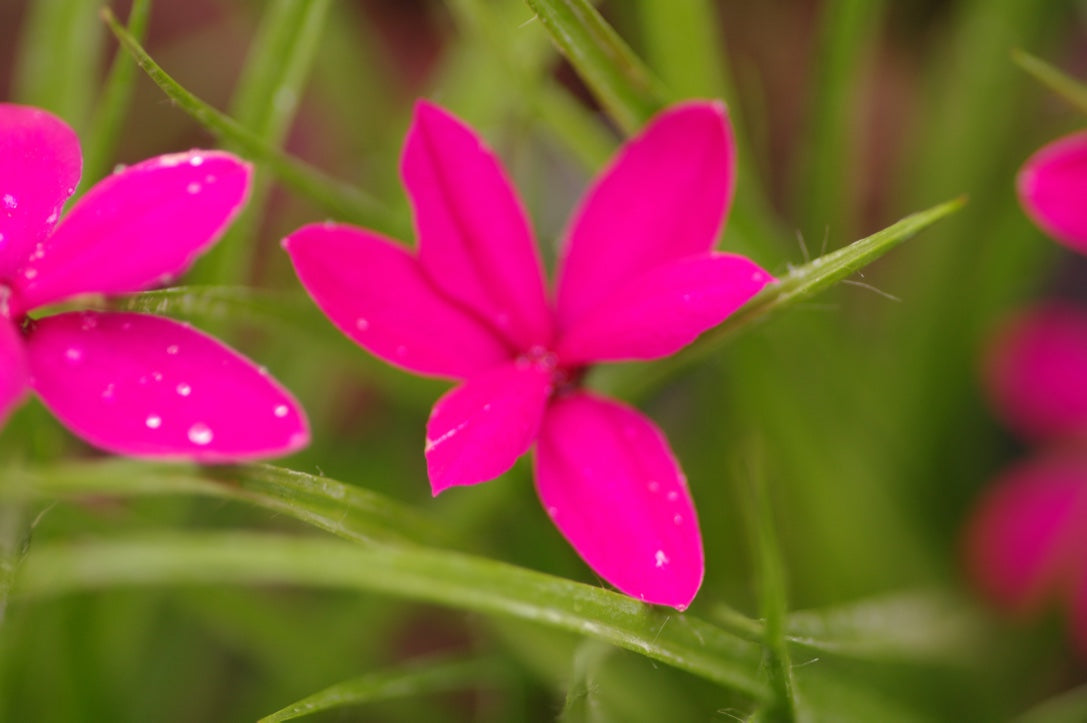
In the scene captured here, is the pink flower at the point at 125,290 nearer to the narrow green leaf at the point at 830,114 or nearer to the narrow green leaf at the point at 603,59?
the narrow green leaf at the point at 603,59

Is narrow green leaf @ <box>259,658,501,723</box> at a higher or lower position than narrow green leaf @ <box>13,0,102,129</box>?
lower

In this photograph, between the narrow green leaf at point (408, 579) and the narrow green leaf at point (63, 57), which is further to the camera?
the narrow green leaf at point (63, 57)

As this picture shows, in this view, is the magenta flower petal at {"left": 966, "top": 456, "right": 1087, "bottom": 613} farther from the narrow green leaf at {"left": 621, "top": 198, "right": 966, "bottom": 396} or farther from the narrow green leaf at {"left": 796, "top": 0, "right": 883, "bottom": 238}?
the narrow green leaf at {"left": 621, "top": 198, "right": 966, "bottom": 396}

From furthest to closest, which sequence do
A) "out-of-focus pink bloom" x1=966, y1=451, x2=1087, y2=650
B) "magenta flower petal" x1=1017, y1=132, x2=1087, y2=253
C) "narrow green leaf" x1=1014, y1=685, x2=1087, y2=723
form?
"out-of-focus pink bloom" x1=966, y1=451, x2=1087, y2=650 < "narrow green leaf" x1=1014, y1=685, x2=1087, y2=723 < "magenta flower petal" x1=1017, y1=132, x2=1087, y2=253

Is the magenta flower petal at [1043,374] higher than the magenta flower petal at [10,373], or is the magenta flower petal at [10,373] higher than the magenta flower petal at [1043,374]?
the magenta flower petal at [10,373]

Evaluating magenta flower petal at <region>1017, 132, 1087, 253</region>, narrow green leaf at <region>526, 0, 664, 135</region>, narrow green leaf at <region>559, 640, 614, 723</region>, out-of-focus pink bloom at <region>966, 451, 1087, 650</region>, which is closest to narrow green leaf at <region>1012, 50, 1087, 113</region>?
magenta flower petal at <region>1017, 132, 1087, 253</region>

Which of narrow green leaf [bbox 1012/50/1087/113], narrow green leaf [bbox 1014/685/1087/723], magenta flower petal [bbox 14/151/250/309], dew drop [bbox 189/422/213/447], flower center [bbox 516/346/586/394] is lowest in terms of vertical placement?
narrow green leaf [bbox 1014/685/1087/723]

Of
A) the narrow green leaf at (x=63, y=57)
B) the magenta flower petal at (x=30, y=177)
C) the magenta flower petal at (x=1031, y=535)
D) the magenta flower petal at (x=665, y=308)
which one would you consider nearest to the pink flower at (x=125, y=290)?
the magenta flower petal at (x=30, y=177)
